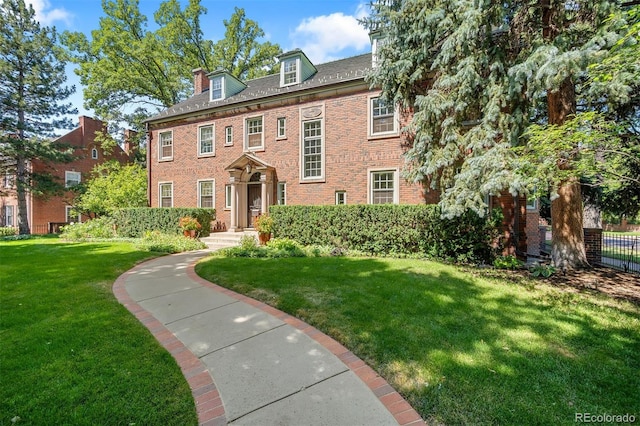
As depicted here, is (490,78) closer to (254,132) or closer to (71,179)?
(254,132)

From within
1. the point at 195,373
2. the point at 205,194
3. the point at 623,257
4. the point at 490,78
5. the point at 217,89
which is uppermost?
the point at 217,89

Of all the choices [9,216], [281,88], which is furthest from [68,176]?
[281,88]

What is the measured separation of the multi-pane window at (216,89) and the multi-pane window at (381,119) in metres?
9.30

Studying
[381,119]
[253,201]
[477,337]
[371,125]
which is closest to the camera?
[477,337]

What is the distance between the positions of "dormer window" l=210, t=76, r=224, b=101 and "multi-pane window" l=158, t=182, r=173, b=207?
19.0 ft

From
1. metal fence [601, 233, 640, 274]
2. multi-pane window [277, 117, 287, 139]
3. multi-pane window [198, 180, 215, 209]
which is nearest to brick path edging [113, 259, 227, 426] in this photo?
metal fence [601, 233, 640, 274]

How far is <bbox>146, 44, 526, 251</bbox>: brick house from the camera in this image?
12.2 metres

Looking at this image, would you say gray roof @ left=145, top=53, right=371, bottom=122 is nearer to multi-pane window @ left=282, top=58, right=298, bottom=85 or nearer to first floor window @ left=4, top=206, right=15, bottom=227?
multi-pane window @ left=282, top=58, right=298, bottom=85

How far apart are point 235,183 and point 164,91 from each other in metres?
15.6

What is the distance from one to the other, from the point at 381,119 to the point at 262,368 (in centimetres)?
1104

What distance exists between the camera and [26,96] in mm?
19578

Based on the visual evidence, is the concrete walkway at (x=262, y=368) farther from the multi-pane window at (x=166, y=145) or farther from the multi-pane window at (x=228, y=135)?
the multi-pane window at (x=166, y=145)

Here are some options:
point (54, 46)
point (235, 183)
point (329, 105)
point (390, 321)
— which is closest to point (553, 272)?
point (390, 321)

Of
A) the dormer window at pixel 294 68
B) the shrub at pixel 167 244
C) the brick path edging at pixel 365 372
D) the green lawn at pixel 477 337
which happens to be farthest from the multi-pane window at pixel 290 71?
the brick path edging at pixel 365 372
